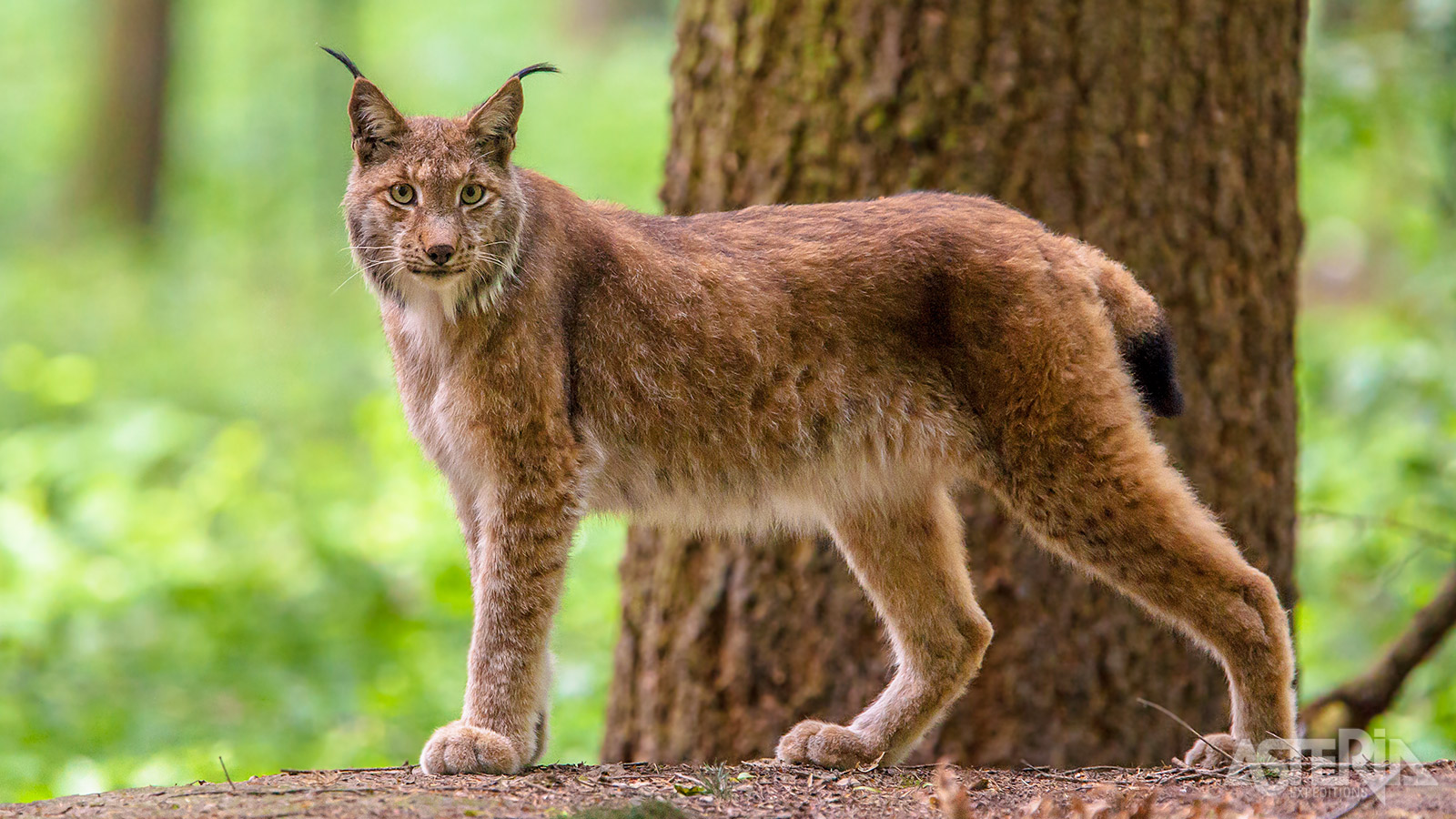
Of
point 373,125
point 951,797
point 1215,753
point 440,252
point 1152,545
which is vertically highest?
point 373,125

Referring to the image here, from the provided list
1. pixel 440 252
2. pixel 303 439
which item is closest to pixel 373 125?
pixel 440 252

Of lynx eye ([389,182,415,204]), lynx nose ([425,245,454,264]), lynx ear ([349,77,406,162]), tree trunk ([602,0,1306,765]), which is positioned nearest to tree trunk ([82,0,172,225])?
tree trunk ([602,0,1306,765])

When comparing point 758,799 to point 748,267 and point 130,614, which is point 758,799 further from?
point 130,614

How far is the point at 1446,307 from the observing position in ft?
22.2

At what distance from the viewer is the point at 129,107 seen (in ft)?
45.5

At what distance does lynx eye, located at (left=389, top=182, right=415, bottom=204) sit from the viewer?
3477 millimetres

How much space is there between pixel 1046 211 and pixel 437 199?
212 centimetres

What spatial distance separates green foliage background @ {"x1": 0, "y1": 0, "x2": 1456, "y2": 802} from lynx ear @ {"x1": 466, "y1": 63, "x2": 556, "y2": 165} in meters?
1.14

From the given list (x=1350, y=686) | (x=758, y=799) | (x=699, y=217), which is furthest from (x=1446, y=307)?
(x=758, y=799)

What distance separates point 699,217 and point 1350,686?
2.95m

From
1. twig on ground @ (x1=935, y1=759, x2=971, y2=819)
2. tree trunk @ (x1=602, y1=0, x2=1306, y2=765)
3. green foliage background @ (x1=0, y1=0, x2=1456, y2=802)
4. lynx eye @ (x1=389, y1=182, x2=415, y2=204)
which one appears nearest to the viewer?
twig on ground @ (x1=935, y1=759, x2=971, y2=819)

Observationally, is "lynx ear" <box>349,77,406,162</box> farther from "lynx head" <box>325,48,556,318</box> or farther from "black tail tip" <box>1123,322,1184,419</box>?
"black tail tip" <box>1123,322,1184,419</box>

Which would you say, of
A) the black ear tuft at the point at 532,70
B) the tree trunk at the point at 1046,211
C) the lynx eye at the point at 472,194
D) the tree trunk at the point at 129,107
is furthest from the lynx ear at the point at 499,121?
the tree trunk at the point at 129,107

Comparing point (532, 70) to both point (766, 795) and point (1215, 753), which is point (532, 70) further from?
point (1215, 753)
